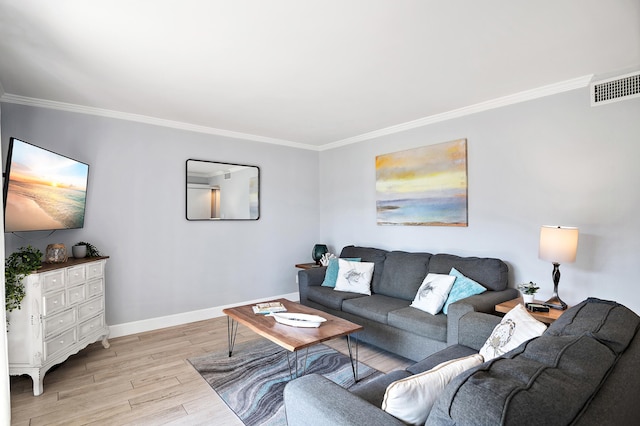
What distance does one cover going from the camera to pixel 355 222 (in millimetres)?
5035

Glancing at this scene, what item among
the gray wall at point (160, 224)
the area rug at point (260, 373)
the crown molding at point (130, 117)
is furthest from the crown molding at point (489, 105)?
the area rug at point (260, 373)

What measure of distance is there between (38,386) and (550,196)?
4.46 m

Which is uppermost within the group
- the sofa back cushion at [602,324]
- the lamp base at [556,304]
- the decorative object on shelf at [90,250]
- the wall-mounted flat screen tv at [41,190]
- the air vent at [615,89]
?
the air vent at [615,89]

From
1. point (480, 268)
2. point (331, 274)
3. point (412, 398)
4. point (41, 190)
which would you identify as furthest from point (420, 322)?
point (41, 190)

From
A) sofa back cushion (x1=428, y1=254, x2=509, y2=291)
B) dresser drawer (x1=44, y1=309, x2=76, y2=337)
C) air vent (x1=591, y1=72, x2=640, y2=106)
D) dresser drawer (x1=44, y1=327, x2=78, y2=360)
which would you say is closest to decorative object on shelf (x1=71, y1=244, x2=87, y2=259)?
dresser drawer (x1=44, y1=309, x2=76, y2=337)

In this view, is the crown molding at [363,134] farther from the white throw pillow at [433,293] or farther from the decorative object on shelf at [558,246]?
the white throw pillow at [433,293]

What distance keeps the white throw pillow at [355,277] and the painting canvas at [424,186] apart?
2.53 feet

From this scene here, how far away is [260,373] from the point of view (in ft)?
9.57

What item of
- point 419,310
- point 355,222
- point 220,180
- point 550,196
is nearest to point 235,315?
point 419,310

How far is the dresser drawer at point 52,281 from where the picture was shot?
8.76 feet

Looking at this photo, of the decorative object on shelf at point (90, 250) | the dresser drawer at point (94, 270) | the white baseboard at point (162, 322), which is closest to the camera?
the dresser drawer at point (94, 270)

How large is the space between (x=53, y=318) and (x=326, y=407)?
2.62 metres

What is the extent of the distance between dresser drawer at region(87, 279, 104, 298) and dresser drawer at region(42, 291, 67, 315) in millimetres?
348

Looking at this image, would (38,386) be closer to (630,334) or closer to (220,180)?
(220,180)
